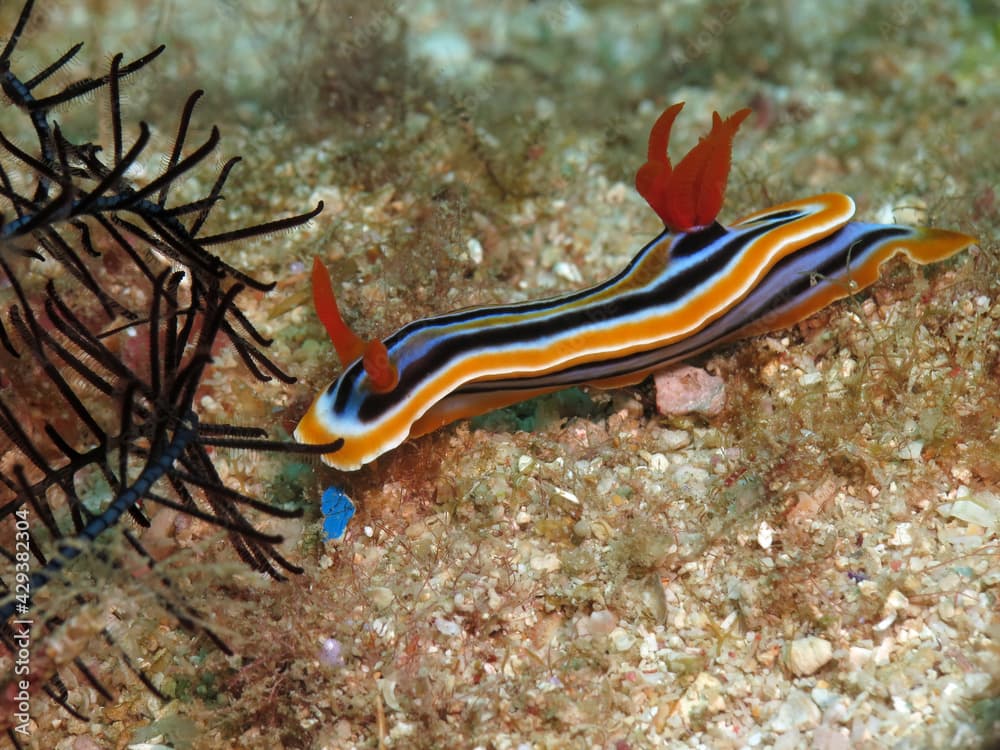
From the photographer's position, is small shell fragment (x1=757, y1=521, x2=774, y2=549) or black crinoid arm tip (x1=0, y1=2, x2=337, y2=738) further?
small shell fragment (x1=757, y1=521, x2=774, y2=549)

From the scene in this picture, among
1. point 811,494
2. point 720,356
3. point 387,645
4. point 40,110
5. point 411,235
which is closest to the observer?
point 40,110

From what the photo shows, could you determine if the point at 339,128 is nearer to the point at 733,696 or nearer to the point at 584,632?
the point at 584,632

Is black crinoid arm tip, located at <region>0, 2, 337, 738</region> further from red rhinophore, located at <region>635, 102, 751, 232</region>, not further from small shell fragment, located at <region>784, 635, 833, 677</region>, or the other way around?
small shell fragment, located at <region>784, 635, 833, 677</region>

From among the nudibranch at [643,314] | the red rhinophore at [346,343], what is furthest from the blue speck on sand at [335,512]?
the red rhinophore at [346,343]

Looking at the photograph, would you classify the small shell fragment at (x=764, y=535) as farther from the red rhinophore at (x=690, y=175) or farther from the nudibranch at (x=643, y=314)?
the red rhinophore at (x=690, y=175)

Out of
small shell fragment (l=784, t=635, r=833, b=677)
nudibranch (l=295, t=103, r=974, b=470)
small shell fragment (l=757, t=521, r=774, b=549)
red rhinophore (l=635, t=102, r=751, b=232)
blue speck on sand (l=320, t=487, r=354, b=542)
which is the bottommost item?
small shell fragment (l=784, t=635, r=833, b=677)

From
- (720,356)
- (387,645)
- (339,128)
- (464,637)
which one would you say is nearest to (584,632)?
(464,637)

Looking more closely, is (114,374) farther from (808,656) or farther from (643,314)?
(808,656)

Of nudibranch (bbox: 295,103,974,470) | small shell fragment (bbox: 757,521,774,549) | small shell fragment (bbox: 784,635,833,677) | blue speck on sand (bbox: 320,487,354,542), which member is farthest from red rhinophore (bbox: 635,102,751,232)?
blue speck on sand (bbox: 320,487,354,542)
